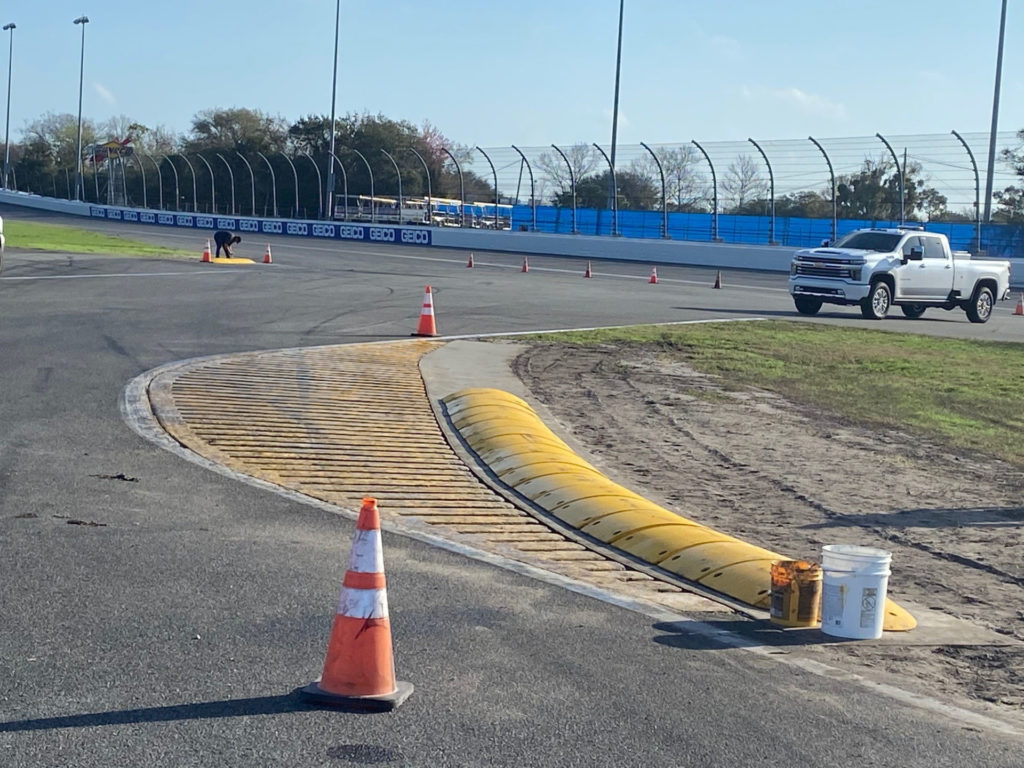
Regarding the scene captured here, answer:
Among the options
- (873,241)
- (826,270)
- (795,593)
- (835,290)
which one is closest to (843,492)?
(795,593)

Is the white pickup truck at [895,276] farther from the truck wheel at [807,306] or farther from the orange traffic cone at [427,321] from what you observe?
the orange traffic cone at [427,321]

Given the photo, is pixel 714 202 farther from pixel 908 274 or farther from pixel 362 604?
pixel 362 604

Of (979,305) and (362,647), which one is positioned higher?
(979,305)

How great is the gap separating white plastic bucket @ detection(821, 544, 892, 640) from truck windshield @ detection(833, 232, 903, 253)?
74.2 ft

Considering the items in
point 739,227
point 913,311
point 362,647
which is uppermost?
point 739,227

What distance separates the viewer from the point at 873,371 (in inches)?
678

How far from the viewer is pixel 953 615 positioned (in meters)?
6.73

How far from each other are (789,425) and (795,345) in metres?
7.75

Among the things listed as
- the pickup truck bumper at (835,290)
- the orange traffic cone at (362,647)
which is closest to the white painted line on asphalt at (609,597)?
the orange traffic cone at (362,647)

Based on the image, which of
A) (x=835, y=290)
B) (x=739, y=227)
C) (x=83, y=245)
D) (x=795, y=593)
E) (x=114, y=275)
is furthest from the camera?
(x=739, y=227)

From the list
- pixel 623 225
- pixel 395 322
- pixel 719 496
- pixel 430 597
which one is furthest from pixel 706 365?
pixel 623 225

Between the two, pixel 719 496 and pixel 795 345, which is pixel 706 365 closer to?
pixel 795 345

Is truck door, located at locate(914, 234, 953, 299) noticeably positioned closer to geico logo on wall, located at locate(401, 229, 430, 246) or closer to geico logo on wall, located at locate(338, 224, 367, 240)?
geico logo on wall, located at locate(401, 229, 430, 246)

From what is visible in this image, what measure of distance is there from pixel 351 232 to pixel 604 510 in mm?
59114
